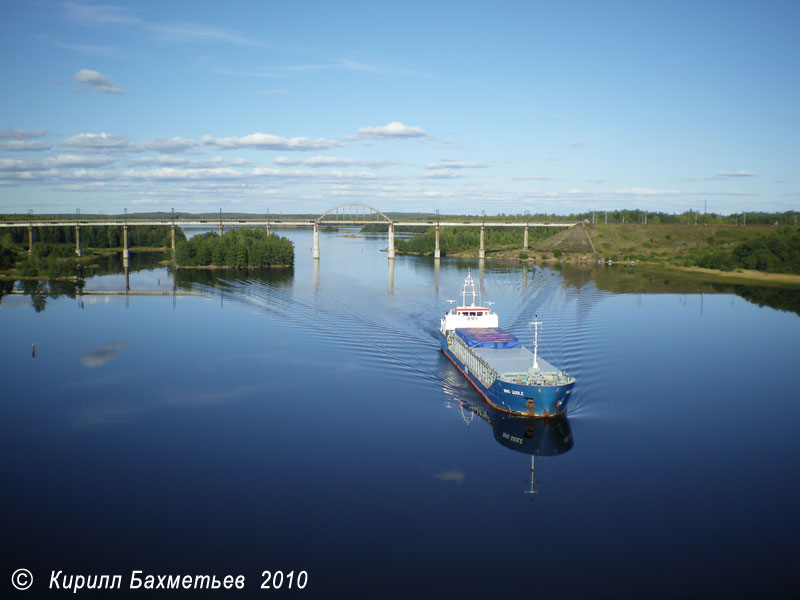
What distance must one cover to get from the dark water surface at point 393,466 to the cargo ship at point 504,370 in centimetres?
94

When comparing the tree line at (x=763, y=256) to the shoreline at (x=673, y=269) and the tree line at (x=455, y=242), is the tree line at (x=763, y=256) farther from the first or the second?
the tree line at (x=455, y=242)

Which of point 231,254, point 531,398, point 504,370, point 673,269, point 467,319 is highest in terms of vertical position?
point 231,254

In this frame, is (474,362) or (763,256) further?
(763,256)

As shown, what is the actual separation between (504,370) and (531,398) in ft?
9.34

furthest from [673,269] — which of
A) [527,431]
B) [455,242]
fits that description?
[527,431]

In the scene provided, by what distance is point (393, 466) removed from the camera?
2294 centimetres

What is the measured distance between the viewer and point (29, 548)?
17609mm

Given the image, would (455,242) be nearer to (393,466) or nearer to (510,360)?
(510,360)

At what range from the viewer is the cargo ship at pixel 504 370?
2753cm

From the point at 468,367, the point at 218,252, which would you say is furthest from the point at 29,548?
the point at 218,252

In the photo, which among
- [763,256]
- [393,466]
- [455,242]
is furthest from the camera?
[455,242]

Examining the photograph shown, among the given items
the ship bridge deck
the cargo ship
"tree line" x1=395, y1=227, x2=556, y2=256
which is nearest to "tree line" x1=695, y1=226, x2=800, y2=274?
"tree line" x1=395, y1=227, x2=556, y2=256

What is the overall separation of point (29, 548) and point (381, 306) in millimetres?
42592

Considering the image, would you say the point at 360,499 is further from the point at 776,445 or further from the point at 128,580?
the point at 776,445
